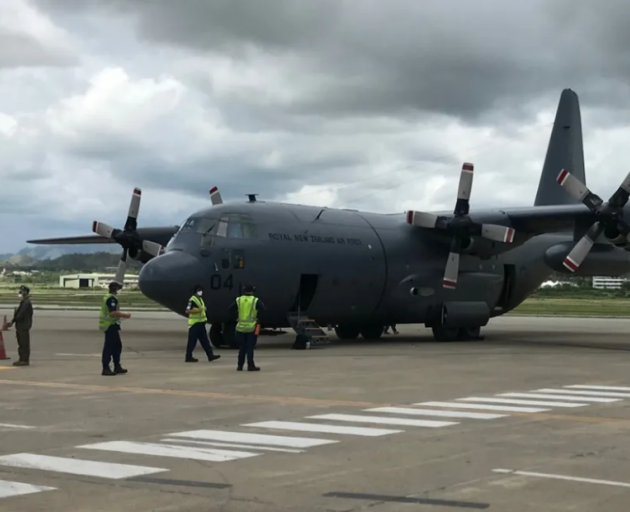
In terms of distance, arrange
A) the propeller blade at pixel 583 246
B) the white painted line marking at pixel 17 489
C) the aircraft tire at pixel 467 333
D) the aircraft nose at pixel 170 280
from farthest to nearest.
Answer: the aircraft tire at pixel 467 333 < the propeller blade at pixel 583 246 < the aircraft nose at pixel 170 280 < the white painted line marking at pixel 17 489

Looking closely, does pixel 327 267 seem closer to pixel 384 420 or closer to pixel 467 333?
pixel 467 333

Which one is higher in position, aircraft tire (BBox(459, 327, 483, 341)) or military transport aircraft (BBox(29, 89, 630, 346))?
military transport aircraft (BBox(29, 89, 630, 346))

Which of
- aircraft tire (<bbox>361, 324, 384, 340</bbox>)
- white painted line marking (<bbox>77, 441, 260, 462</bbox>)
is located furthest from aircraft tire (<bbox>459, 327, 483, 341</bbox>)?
white painted line marking (<bbox>77, 441, 260, 462</bbox>)

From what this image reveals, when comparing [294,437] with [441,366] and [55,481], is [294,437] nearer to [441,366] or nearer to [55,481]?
[55,481]

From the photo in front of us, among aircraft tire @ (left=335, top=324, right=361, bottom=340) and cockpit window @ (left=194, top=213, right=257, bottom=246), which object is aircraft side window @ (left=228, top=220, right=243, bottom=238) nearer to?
cockpit window @ (left=194, top=213, right=257, bottom=246)

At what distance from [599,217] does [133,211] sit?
16135 millimetres

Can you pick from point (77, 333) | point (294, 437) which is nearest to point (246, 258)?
point (77, 333)

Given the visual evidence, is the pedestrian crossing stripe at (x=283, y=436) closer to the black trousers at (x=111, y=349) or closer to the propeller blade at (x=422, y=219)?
the black trousers at (x=111, y=349)

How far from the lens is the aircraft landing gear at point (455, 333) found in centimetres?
2866

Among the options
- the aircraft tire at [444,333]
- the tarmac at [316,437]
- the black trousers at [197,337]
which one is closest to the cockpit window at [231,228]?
the black trousers at [197,337]

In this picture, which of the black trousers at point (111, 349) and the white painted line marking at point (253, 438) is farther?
the black trousers at point (111, 349)

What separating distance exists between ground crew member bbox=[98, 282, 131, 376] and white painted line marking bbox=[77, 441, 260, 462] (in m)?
7.95

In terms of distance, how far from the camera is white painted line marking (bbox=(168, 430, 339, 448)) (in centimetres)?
970

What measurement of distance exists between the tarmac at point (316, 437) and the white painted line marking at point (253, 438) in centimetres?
2
